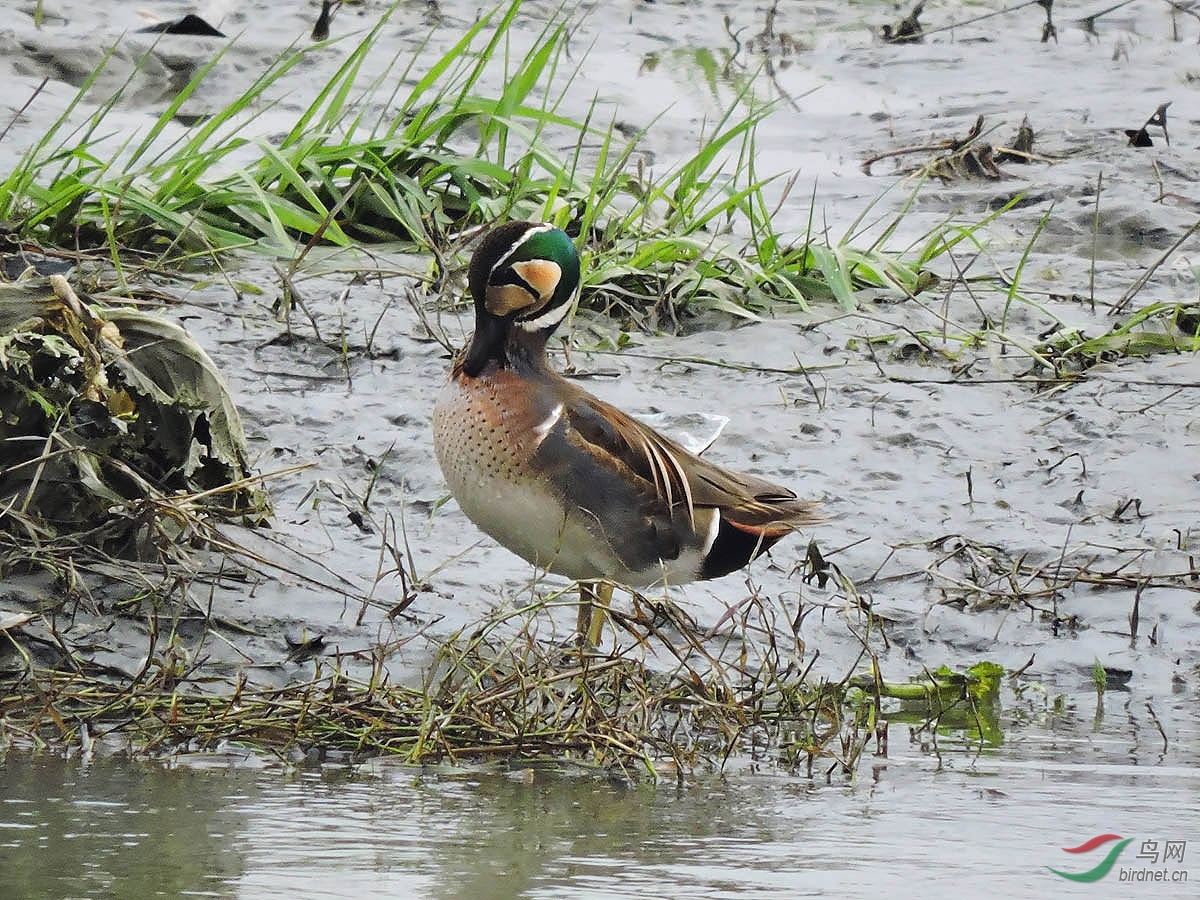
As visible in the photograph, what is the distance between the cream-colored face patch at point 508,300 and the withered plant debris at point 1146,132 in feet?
19.8

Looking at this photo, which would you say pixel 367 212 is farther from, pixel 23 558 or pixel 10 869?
pixel 10 869

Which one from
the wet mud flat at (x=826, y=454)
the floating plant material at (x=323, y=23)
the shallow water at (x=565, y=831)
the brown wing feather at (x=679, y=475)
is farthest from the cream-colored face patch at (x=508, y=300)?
the floating plant material at (x=323, y=23)

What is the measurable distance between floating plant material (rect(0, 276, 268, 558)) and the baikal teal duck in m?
0.68

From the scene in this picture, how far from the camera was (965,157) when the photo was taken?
9.46 metres

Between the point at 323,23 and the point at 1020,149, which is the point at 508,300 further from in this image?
the point at 323,23

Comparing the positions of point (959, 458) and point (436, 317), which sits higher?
point (436, 317)

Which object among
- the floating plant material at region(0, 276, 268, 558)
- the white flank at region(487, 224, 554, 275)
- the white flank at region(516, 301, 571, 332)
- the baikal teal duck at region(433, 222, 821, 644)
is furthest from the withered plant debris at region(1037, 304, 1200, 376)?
the floating plant material at region(0, 276, 268, 558)

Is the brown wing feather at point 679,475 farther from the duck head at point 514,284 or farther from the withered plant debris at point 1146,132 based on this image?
the withered plant debris at point 1146,132

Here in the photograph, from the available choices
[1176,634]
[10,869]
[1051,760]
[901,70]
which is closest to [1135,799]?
[1051,760]

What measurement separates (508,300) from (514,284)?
0.04 meters

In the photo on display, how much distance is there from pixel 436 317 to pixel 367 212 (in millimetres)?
894

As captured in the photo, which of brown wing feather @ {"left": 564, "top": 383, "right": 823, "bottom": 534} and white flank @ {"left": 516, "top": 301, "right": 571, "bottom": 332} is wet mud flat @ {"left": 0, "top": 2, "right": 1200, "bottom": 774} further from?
white flank @ {"left": 516, "top": 301, "right": 571, "bottom": 332}

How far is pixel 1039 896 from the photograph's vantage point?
125 inches

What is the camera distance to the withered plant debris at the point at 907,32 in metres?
12.1
